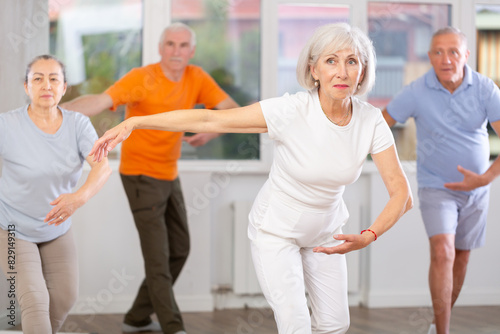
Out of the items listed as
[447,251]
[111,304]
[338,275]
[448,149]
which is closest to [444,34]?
[448,149]

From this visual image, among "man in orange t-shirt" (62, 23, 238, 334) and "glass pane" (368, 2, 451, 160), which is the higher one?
"glass pane" (368, 2, 451, 160)

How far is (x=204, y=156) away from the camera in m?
4.53

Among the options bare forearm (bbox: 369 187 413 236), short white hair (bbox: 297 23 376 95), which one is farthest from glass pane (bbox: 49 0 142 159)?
bare forearm (bbox: 369 187 413 236)

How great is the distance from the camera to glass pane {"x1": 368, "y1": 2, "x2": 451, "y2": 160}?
4660 millimetres

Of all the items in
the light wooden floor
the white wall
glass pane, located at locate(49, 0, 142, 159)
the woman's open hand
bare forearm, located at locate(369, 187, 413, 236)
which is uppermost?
glass pane, located at locate(49, 0, 142, 159)

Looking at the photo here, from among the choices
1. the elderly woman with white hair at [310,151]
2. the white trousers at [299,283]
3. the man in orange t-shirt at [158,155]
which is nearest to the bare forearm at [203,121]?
the elderly woman with white hair at [310,151]

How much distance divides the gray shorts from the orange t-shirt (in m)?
1.32

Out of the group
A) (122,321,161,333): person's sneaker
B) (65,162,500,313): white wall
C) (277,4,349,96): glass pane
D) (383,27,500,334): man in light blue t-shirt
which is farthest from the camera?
(277,4,349,96): glass pane

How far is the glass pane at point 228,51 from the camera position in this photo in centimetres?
445

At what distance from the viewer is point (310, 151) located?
7.13ft

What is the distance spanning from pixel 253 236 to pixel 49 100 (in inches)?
40.7

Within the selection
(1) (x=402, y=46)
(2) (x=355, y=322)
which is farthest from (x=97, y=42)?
(2) (x=355, y=322)

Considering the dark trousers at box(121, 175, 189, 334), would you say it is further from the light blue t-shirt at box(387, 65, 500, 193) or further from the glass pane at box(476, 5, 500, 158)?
the glass pane at box(476, 5, 500, 158)

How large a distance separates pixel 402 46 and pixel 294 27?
0.79m
